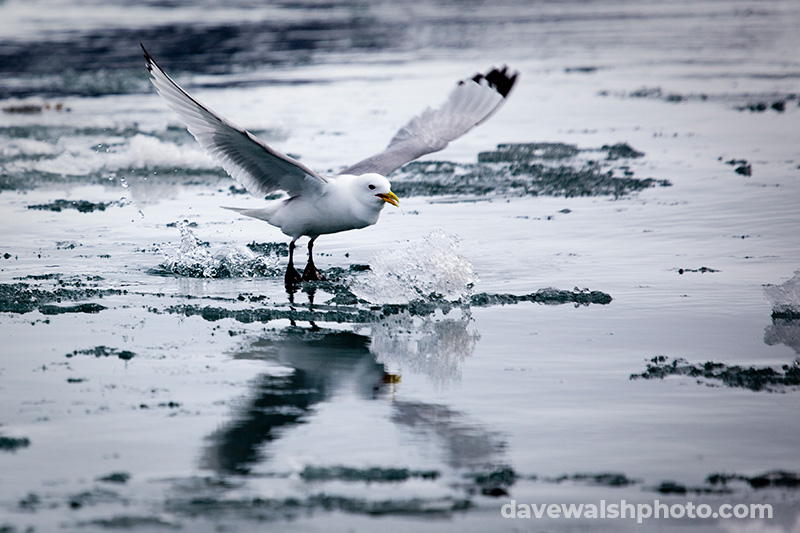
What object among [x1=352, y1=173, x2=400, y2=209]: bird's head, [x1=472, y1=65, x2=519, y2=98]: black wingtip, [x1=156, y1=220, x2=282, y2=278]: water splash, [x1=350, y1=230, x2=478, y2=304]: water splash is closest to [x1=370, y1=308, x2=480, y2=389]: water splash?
[x1=350, y1=230, x2=478, y2=304]: water splash

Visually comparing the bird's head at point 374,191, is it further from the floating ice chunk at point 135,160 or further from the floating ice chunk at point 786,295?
the floating ice chunk at point 135,160

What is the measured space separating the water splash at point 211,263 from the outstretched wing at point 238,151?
569 millimetres

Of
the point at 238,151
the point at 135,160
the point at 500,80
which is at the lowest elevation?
the point at 238,151

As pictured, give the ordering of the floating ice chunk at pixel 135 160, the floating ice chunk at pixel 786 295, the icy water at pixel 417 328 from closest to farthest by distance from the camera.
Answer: the icy water at pixel 417 328 < the floating ice chunk at pixel 786 295 < the floating ice chunk at pixel 135 160

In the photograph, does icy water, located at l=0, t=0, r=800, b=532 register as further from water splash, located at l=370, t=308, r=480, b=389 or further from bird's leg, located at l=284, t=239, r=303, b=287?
bird's leg, located at l=284, t=239, r=303, b=287

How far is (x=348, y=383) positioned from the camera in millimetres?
6316

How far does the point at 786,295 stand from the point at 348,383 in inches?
122

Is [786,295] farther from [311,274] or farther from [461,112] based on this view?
[461,112]

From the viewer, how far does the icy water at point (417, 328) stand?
488cm

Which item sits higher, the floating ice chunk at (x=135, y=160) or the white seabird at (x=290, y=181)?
the floating ice chunk at (x=135, y=160)

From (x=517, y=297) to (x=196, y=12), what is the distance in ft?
110

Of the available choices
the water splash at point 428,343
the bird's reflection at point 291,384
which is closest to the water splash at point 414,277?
the water splash at point 428,343

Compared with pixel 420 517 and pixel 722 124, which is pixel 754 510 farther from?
pixel 722 124

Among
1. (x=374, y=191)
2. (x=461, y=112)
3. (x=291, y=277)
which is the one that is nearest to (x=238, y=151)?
(x=291, y=277)
